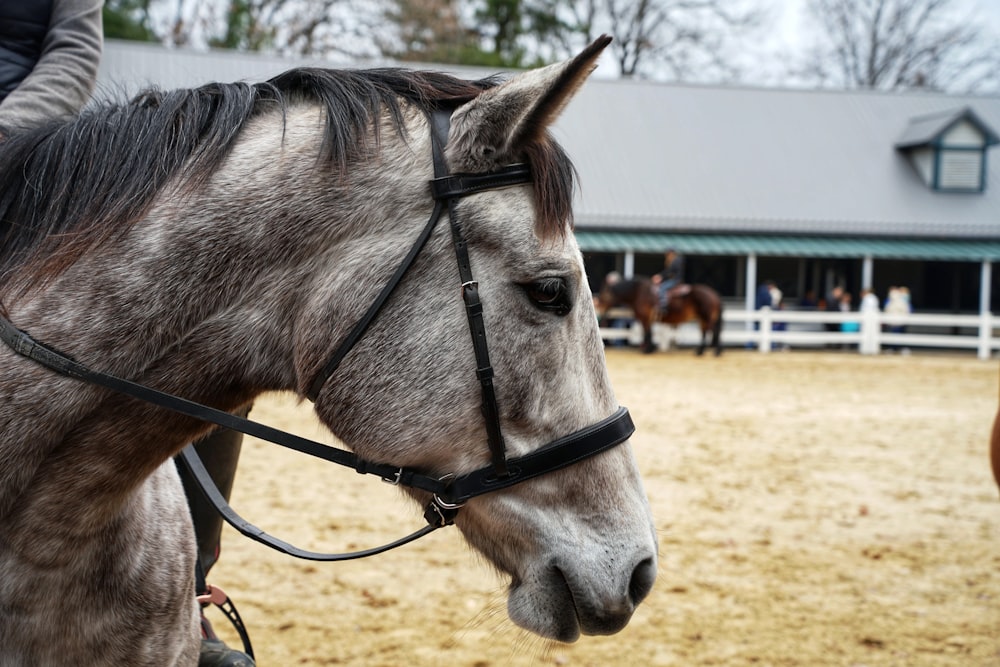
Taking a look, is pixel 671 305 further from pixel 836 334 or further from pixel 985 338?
pixel 985 338

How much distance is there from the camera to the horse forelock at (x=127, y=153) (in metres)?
1.58

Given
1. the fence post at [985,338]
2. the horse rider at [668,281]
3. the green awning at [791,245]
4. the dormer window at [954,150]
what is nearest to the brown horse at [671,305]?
the horse rider at [668,281]

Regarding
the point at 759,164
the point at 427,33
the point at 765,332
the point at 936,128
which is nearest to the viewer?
the point at 765,332

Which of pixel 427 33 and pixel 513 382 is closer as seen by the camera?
pixel 513 382

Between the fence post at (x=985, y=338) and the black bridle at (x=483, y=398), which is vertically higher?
the black bridle at (x=483, y=398)

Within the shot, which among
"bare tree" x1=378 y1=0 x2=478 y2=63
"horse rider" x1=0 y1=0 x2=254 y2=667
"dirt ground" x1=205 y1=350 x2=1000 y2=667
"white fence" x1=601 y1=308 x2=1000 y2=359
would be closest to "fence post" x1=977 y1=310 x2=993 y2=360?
"white fence" x1=601 y1=308 x2=1000 y2=359

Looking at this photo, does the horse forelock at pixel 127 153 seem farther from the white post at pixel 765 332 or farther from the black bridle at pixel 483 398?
the white post at pixel 765 332

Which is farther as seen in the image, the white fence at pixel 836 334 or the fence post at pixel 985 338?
the fence post at pixel 985 338

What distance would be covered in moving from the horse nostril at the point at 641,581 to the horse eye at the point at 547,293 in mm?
571

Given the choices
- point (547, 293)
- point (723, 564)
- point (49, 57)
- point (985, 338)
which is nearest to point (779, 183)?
point (985, 338)

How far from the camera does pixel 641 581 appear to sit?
5.33 feet

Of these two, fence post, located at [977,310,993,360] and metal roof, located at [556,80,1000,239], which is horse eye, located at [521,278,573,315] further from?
fence post, located at [977,310,993,360]

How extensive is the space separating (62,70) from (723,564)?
4.82 metres

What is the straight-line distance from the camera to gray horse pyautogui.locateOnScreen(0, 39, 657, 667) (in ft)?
5.09
